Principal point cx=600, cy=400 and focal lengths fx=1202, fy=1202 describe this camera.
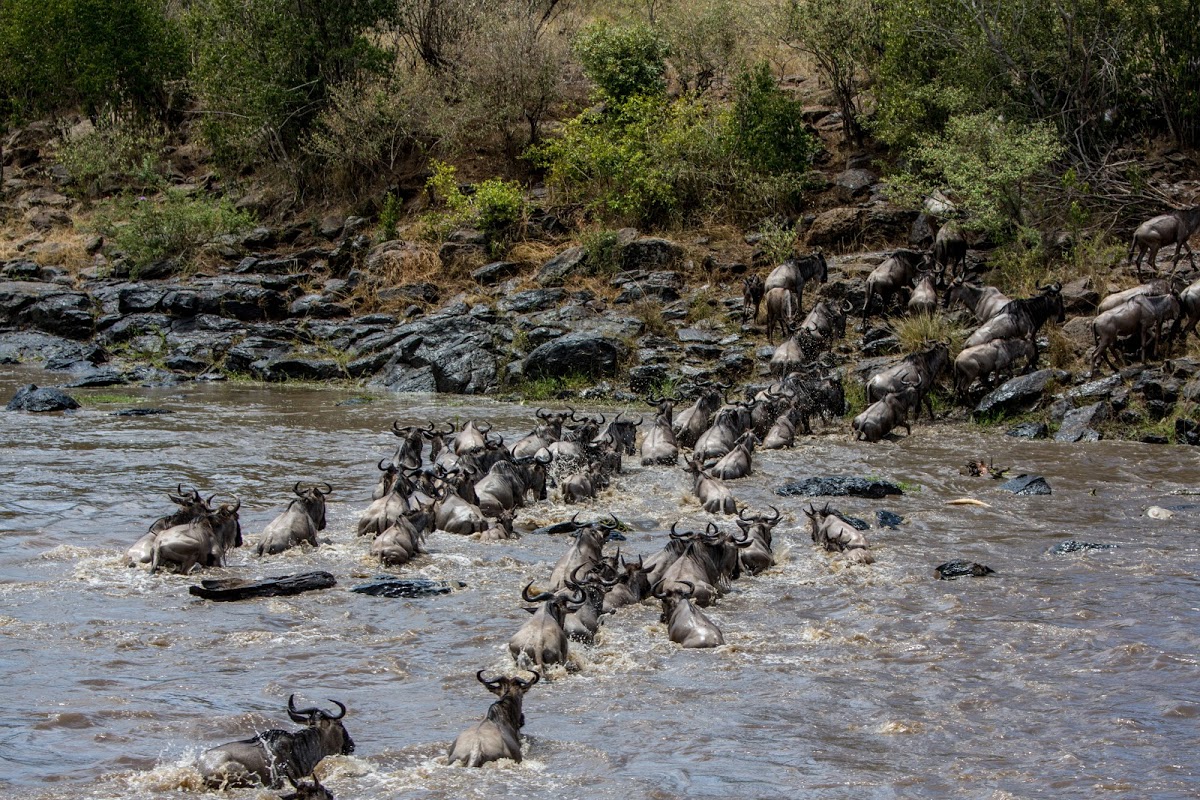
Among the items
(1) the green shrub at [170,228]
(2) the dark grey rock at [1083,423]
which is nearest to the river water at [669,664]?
(2) the dark grey rock at [1083,423]

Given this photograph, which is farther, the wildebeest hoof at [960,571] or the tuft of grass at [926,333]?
the tuft of grass at [926,333]

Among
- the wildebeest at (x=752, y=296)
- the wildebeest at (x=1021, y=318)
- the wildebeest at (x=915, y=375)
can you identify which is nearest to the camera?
the wildebeest at (x=915, y=375)

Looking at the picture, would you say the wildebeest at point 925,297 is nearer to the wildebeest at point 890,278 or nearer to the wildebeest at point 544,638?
the wildebeest at point 890,278

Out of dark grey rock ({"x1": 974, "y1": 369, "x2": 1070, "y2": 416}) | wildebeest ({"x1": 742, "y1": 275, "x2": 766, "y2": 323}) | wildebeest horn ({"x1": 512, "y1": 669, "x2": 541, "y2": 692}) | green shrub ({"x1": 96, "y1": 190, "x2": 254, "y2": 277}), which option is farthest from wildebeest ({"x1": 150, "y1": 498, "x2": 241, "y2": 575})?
green shrub ({"x1": 96, "y1": 190, "x2": 254, "y2": 277})

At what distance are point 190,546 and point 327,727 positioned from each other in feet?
12.9

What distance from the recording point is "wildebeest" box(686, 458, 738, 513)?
11.8 metres

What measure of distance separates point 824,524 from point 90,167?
30.9 m

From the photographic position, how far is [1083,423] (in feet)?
51.7

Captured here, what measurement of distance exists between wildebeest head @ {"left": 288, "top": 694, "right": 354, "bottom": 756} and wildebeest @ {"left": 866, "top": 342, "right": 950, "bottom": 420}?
1167 centimetres

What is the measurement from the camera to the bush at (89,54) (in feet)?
119

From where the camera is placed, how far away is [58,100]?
38.7 metres

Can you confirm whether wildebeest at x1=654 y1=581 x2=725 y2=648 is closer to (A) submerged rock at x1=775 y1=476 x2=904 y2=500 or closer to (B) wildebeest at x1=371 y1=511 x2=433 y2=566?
(B) wildebeest at x1=371 y1=511 x2=433 y2=566

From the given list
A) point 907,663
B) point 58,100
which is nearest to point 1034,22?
point 907,663

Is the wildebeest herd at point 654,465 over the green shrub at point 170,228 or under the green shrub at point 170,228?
under
